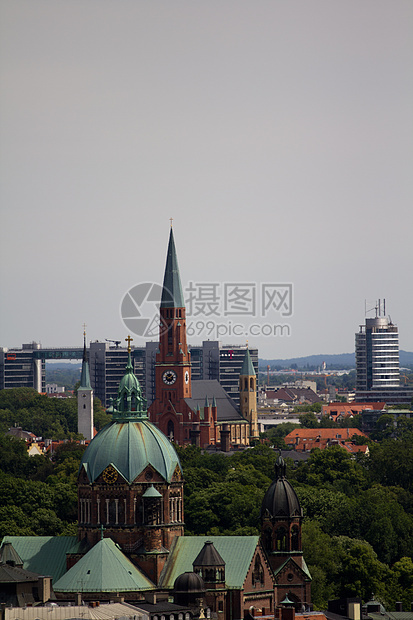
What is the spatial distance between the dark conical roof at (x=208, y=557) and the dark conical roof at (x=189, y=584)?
3.43 meters

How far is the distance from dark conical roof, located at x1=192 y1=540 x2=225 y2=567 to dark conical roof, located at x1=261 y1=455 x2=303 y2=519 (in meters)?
10.5

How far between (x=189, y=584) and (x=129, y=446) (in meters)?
15.3

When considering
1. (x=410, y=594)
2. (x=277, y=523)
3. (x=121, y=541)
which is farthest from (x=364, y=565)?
(x=121, y=541)

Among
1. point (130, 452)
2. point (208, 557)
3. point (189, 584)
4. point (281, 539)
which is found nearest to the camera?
point (189, 584)

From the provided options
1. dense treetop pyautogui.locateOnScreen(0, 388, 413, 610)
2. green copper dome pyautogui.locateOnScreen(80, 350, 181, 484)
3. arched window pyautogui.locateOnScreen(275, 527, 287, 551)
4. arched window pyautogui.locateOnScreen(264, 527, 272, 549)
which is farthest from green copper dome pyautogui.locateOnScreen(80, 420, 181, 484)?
dense treetop pyautogui.locateOnScreen(0, 388, 413, 610)

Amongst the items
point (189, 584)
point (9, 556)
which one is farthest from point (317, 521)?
point (189, 584)

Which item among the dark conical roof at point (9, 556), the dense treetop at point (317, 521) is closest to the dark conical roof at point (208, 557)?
the dark conical roof at point (9, 556)

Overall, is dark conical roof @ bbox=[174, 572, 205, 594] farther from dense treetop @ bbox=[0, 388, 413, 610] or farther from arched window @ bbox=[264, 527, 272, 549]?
dense treetop @ bbox=[0, 388, 413, 610]

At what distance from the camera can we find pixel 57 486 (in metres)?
175

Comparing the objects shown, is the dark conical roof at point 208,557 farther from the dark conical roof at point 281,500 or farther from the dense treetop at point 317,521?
the dense treetop at point 317,521

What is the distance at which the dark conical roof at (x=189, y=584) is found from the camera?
4478 inches

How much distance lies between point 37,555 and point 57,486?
4776 centimetres

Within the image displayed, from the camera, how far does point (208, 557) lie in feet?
388

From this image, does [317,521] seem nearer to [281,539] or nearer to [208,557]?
[281,539]
